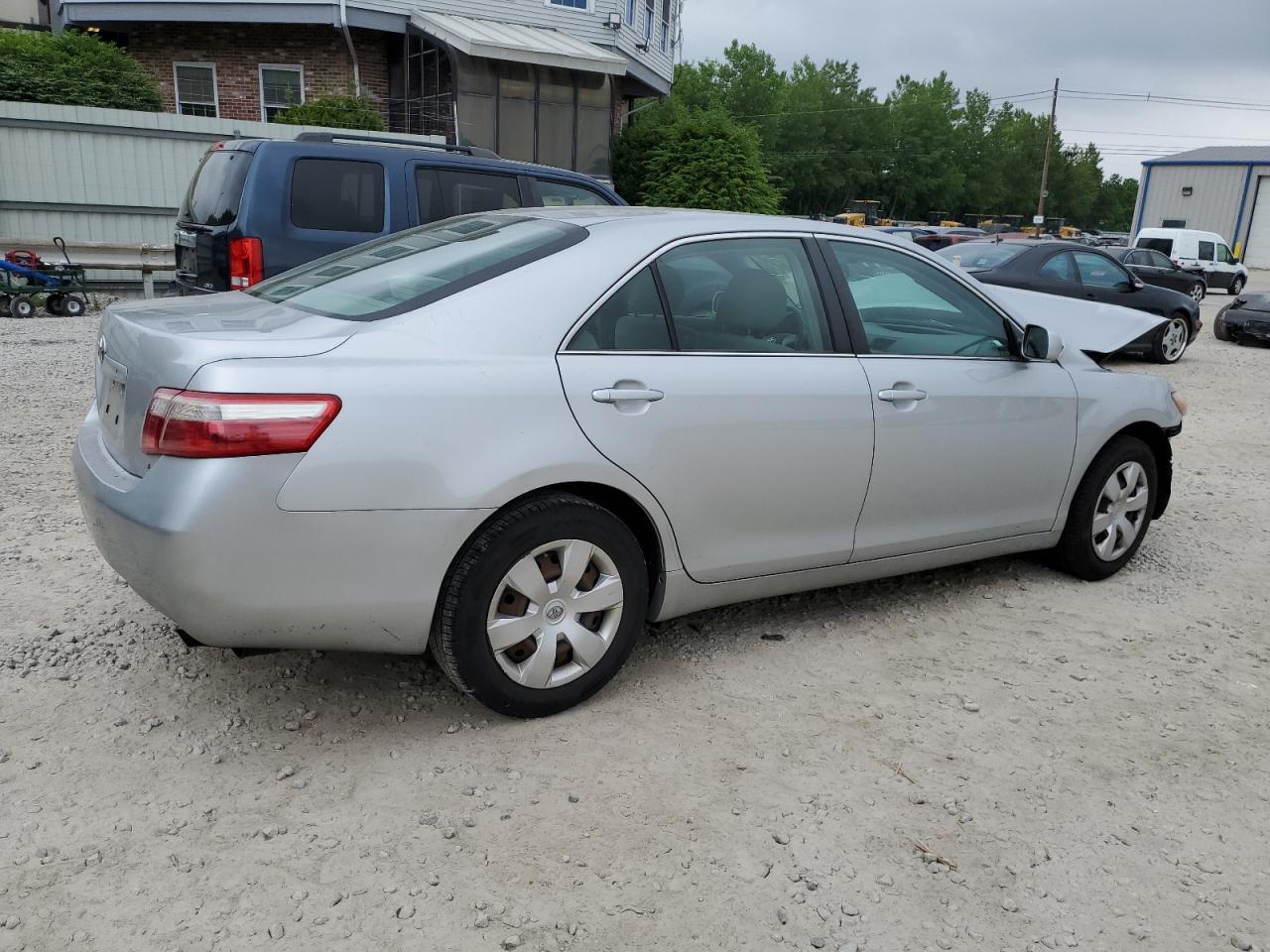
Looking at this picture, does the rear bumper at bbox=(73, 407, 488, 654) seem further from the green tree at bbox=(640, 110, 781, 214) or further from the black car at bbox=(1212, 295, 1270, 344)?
the green tree at bbox=(640, 110, 781, 214)

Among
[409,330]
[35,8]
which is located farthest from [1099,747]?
[35,8]

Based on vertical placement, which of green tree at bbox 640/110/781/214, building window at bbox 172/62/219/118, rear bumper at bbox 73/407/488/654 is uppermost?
building window at bbox 172/62/219/118

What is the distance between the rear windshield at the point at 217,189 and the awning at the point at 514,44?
1226cm

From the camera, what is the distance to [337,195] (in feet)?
26.0

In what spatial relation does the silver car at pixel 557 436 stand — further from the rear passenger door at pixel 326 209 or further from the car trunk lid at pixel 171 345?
the rear passenger door at pixel 326 209

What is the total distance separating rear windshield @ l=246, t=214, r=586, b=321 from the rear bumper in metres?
0.68

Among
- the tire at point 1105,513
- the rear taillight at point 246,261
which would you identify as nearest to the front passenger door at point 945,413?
the tire at point 1105,513

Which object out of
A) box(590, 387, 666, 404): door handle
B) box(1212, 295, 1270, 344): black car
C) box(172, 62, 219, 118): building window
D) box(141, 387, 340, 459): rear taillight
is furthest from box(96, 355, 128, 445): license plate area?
box(172, 62, 219, 118): building window

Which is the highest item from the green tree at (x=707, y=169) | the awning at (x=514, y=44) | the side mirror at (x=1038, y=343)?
the awning at (x=514, y=44)

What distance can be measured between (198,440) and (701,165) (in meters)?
21.1

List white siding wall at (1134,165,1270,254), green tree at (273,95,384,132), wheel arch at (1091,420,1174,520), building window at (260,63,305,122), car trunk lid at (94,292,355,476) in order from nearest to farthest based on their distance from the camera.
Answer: car trunk lid at (94,292,355,476) → wheel arch at (1091,420,1174,520) → green tree at (273,95,384,132) → building window at (260,63,305,122) → white siding wall at (1134,165,1270,254)

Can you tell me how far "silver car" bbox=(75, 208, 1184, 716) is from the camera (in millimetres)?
2893

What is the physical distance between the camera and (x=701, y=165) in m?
22.7

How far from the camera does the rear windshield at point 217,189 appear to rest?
302 inches
